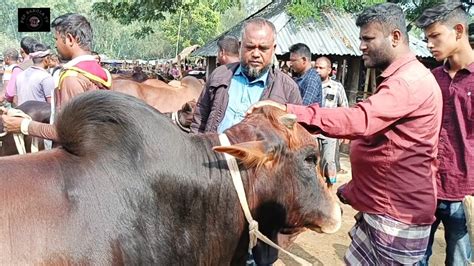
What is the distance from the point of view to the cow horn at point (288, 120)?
1840mm

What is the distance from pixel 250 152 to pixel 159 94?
5251 millimetres

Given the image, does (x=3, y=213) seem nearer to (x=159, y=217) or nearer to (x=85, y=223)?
(x=85, y=223)

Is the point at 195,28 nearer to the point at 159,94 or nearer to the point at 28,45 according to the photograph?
the point at 28,45

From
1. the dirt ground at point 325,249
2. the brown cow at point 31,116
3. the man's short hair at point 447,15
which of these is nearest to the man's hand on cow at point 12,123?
the brown cow at point 31,116

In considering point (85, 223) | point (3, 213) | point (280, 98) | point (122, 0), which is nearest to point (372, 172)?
point (280, 98)

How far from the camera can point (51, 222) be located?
4.39ft

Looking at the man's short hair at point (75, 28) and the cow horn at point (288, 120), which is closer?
the cow horn at point (288, 120)

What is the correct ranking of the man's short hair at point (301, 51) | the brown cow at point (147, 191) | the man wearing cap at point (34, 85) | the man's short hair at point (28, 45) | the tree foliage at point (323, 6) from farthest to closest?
the tree foliage at point (323, 6) < the man's short hair at point (28, 45) < the man's short hair at point (301, 51) < the man wearing cap at point (34, 85) < the brown cow at point (147, 191)

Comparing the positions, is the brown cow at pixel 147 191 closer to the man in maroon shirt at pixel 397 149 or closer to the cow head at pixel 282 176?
the cow head at pixel 282 176

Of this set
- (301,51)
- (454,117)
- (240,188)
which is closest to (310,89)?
(301,51)

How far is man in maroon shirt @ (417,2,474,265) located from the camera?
2.66 meters

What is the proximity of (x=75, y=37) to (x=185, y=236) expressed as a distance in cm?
183

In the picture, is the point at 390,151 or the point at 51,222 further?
the point at 390,151

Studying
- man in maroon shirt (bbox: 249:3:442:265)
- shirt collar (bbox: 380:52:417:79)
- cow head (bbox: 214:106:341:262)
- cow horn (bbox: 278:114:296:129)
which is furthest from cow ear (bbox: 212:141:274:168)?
shirt collar (bbox: 380:52:417:79)
